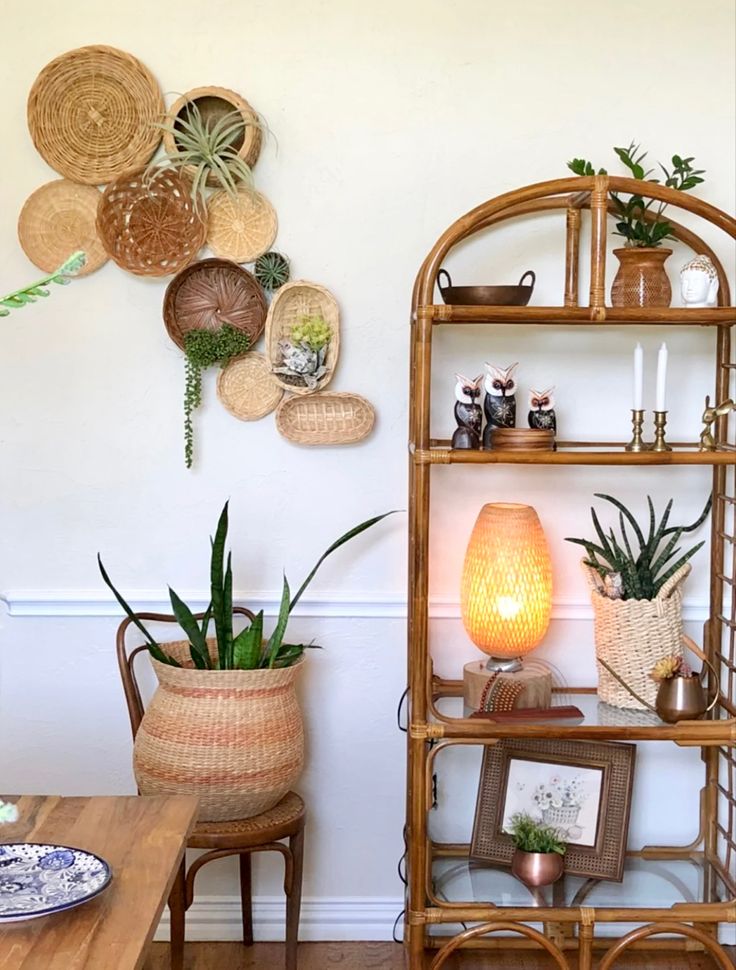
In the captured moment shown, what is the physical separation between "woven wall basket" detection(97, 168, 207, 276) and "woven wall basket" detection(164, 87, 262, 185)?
0.27ft

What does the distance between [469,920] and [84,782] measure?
1033 mm

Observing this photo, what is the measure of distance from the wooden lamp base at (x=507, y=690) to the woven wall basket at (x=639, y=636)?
0.16 meters

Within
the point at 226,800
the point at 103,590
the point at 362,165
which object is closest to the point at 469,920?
the point at 226,800

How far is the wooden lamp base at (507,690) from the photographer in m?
2.50

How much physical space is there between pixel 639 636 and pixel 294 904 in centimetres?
98

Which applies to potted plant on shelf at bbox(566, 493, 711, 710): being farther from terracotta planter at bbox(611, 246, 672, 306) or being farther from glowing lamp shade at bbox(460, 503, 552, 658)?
terracotta planter at bbox(611, 246, 672, 306)

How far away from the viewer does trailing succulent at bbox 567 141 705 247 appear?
253 centimetres

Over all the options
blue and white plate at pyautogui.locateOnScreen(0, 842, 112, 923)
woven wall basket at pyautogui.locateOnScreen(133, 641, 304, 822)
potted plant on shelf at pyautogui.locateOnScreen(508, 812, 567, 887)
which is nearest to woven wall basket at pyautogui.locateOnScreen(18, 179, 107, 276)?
woven wall basket at pyautogui.locateOnScreen(133, 641, 304, 822)

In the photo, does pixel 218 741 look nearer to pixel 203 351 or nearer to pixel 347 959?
pixel 347 959

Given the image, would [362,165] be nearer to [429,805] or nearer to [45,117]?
[45,117]

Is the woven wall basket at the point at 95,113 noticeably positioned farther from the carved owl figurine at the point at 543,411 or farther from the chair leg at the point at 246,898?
the chair leg at the point at 246,898

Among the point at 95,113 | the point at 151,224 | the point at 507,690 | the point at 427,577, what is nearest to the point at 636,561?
the point at 507,690

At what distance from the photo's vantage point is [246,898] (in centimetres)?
278

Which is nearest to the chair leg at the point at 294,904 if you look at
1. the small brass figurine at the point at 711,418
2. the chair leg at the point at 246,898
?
the chair leg at the point at 246,898
